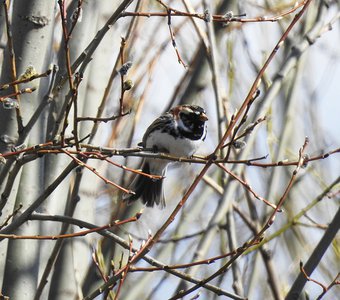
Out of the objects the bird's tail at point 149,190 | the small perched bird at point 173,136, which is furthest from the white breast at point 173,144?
the bird's tail at point 149,190

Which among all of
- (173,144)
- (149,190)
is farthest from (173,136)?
(149,190)

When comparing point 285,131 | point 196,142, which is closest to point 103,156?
point 196,142

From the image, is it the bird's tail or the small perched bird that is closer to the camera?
the small perched bird

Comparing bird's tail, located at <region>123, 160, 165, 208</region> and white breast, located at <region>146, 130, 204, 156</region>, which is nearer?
white breast, located at <region>146, 130, 204, 156</region>

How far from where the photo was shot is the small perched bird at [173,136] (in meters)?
3.68

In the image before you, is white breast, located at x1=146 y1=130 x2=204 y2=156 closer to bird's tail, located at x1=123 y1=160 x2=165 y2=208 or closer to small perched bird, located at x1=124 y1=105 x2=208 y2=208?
small perched bird, located at x1=124 y1=105 x2=208 y2=208

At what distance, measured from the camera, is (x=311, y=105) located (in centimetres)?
539

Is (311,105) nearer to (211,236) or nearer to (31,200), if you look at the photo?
(211,236)

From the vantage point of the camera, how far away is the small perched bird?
3.68 meters

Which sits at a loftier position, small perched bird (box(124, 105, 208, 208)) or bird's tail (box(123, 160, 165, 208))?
small perched bird (box(124, 105, 208, 208))

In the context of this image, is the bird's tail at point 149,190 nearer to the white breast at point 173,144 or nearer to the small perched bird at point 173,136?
the small perched bird at point 173,136

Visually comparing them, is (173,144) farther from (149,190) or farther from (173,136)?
(149,190)

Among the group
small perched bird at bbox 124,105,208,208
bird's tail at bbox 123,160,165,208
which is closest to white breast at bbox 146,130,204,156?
small perched bird at bbox 124,105,208,208

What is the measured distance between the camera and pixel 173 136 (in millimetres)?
3684
